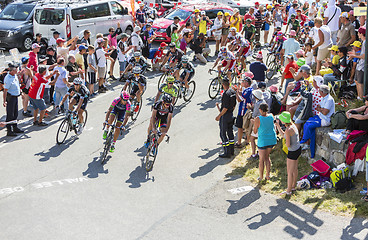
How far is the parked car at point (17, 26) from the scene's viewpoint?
71.7 feet

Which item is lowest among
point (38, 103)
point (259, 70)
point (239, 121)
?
point (239, 121)

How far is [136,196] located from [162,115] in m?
2.46

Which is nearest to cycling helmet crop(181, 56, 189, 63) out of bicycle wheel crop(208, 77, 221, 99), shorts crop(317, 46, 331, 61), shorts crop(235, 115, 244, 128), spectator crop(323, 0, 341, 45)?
bicycle wheel crop(208, 77, 221, 99)

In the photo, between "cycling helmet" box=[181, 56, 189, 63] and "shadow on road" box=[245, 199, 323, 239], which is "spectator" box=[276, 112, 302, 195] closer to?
"shadow on road" box=[245, 199, 323, 239]

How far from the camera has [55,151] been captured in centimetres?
1263

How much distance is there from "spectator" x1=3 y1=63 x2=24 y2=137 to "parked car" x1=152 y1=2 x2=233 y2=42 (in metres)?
10.4

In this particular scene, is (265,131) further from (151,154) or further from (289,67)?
(289,67)

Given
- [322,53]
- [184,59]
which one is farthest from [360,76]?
[184,59]

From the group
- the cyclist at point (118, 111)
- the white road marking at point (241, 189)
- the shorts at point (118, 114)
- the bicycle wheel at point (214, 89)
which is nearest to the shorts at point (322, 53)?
the bicycle wheel at point (214, 89)

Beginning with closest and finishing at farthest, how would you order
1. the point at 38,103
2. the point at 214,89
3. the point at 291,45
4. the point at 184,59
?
the point at 38,103, the point at 184,59, the point at 214,89, the point at 291,45

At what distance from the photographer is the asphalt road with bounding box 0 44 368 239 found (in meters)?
8.98

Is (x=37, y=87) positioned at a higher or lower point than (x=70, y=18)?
lower

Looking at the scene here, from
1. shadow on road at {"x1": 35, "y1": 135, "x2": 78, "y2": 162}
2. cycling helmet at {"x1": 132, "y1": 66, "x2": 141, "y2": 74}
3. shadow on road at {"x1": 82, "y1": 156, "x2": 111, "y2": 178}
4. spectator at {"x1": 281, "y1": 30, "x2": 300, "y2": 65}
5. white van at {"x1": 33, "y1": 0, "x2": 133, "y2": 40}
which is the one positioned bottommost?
shadow on road at {"x1": 82, "y1": 156, "x2": 111, "y2": 178}

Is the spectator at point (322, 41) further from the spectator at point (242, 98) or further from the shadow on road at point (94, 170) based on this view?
the shadow on road at point (94, 170)
